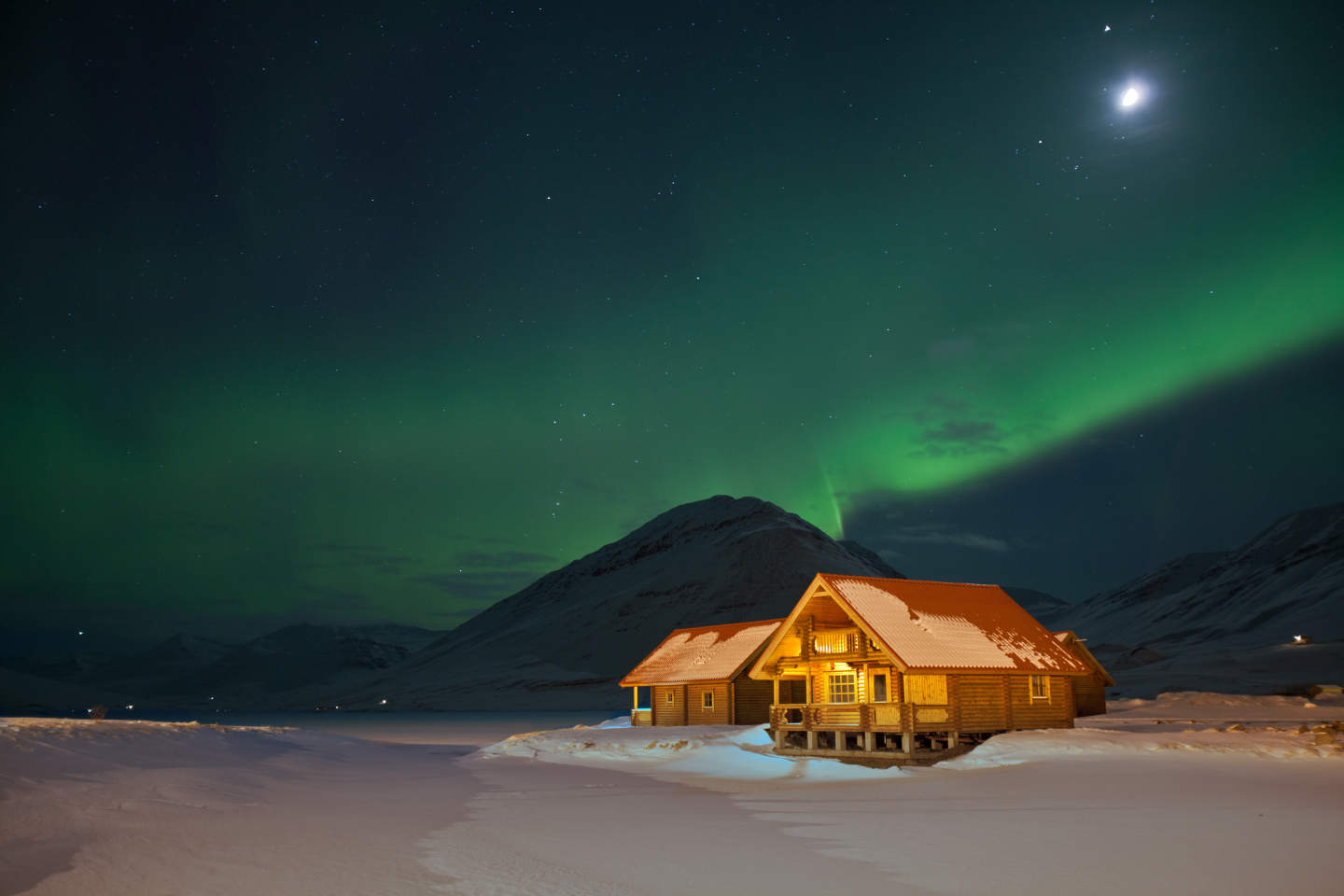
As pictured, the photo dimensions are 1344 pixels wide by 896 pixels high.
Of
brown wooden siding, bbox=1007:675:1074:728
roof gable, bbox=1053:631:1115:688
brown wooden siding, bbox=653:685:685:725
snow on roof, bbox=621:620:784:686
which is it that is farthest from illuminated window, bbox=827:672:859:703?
roof gable, bbox=1053:631:1115:688

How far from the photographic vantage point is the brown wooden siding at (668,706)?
5247 cm

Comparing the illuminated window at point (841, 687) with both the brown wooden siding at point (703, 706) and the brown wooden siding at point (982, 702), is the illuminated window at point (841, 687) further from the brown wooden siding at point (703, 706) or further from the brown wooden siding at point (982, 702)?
the brown wooden siding at point (703, 706)

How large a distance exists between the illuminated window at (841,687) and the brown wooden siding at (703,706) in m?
10.5

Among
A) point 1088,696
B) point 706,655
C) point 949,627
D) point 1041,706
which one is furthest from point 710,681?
point 1088,696

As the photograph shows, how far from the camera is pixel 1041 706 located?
37094 millimetres

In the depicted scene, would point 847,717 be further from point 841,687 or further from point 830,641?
point 830,641

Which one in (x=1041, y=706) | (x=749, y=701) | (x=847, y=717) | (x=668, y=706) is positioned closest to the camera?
(x=847, y=717)

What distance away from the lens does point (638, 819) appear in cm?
2180

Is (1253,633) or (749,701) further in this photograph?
(1253,633)

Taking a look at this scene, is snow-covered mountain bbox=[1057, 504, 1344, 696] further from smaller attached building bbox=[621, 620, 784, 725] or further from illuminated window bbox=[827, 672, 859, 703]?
illuminated window bbox=[827, 672, 859, 703]

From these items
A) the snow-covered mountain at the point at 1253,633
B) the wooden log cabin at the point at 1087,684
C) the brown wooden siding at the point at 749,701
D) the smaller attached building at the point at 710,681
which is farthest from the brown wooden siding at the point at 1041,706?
the snow-covered mountain at the point at 1253,633

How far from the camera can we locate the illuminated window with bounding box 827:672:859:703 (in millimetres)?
39625

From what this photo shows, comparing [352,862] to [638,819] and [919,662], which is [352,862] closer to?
[638,819]

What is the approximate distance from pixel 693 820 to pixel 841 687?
64.3 ft
